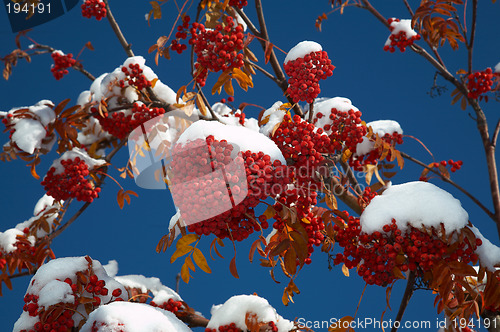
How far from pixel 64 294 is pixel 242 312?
2.30 ft

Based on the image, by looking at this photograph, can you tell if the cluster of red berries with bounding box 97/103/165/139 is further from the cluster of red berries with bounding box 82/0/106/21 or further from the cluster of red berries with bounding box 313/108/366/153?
the cluster of red berries with bounding box 313/108/366/153

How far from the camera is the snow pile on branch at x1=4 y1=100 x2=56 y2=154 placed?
2256mm

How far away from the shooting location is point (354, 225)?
4.82 feet

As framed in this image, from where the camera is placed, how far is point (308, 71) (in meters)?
1.52

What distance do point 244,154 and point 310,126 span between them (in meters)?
0.29

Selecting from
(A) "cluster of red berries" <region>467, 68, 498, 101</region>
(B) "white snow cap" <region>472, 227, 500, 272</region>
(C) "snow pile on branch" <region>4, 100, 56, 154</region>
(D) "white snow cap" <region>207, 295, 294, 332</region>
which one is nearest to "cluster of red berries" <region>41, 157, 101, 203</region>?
(C) "snow pile on branch" <region>4, 100, 56, 154</region>

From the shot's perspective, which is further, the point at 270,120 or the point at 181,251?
the point at 270,120

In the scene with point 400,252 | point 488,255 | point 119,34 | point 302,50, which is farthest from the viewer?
point 119,34

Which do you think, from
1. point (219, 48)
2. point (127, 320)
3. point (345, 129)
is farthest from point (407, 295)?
point (219, 48)

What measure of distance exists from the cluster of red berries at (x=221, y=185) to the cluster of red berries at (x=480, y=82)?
79.5 inches

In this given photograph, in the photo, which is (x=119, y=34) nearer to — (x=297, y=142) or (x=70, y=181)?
(x=70, y=181)

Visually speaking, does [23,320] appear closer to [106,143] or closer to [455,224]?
[455,224]

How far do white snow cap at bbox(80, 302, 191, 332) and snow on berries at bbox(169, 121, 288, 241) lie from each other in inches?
13.3

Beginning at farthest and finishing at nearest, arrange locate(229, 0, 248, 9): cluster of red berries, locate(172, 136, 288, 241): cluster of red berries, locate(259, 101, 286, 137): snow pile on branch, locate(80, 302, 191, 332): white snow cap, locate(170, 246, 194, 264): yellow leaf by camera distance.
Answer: locate(229, 0, 248, 9): cluster of red berries
locate(259, 101, 286, 137): snow pile on branch
locate(170, 246, 194, 264): yellow leaf
locate(80, 302, 191, 332): white snow cap
locate(172, 136, 288, 241): cluster of red berries
